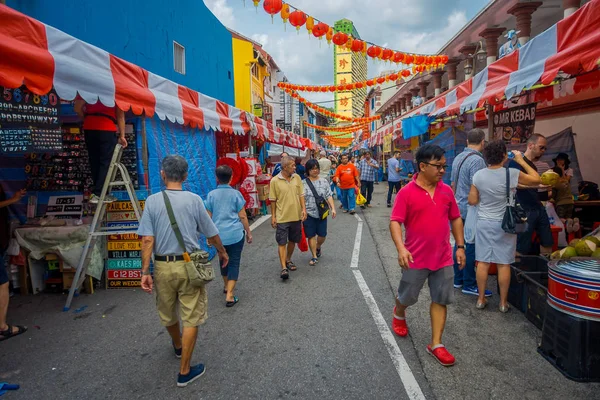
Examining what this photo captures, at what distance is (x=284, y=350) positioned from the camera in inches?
137

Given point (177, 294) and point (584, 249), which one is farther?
point (584, 249)

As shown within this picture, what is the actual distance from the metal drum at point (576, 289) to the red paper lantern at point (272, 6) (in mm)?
6533

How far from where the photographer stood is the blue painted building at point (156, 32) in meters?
6.23

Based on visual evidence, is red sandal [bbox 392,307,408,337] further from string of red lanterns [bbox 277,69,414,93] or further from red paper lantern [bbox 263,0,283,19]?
string of red lanterns [bbox 277,69,414,93]

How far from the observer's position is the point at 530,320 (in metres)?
3.90

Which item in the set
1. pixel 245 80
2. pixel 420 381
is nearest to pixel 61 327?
pixel 420 381

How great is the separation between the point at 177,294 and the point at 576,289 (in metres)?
3.03

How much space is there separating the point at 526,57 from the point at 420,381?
4.24 meters

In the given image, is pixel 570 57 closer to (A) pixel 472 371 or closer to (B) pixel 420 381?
(A) pixel 472 371

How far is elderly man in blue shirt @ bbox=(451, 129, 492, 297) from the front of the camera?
15.1ft

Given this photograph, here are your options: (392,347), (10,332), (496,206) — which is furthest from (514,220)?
(10,332)

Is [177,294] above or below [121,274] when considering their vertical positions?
above

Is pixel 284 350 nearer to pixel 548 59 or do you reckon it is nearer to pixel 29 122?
pixel 29 122

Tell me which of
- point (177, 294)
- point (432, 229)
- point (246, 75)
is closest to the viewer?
point (177, 294)
